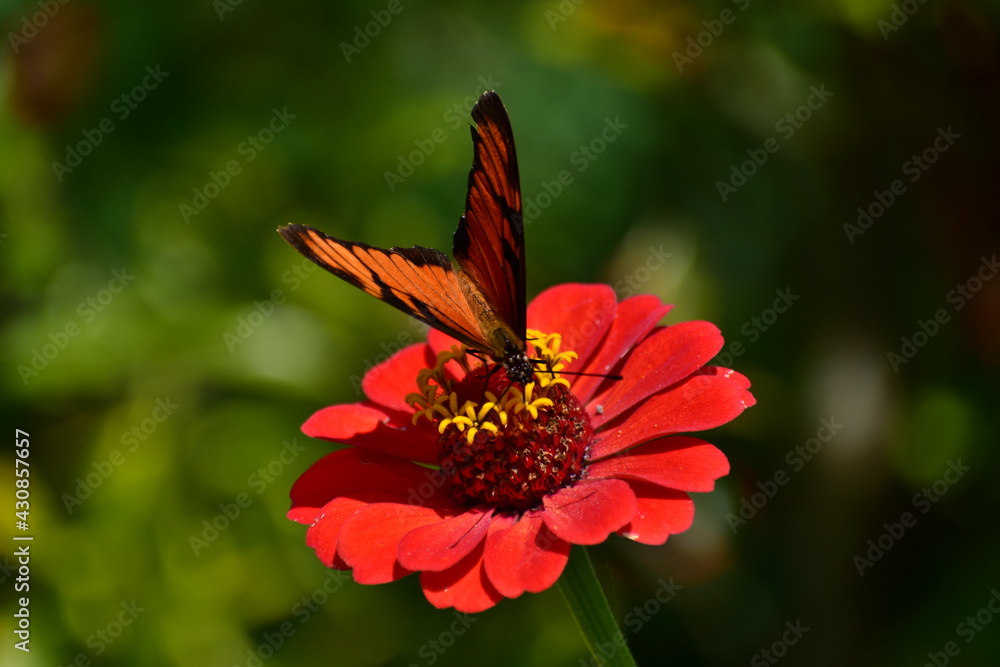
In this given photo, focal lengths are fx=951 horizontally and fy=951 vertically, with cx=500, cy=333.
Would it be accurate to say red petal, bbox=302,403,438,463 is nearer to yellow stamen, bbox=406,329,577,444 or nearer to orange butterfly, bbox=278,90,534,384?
yellow stamen, bbox=406,329,577,444

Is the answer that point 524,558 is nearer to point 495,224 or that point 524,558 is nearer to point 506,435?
point 506,435

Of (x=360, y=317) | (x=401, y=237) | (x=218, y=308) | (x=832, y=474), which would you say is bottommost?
(x=218, y=308)

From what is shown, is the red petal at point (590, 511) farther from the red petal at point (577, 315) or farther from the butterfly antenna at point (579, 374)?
the red petal at point (577, 315)

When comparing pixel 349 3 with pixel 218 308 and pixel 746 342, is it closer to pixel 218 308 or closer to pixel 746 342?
pixel 218 308

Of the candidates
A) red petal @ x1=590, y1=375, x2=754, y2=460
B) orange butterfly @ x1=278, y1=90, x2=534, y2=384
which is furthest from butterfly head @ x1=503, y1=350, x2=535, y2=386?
red petal @ x1=590, y1=375, x2=754, y2=460

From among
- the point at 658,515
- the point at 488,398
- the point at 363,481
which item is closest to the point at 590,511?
the point at 658,515

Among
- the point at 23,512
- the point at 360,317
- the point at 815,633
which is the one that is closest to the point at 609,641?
the point at 815,633
